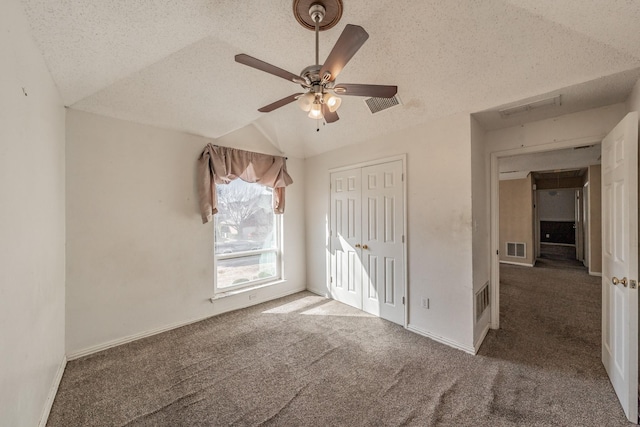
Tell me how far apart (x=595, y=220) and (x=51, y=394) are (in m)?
8.32

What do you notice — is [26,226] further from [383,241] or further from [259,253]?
[383,241]

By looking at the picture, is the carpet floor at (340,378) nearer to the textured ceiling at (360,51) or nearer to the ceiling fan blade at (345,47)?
the ceiling fan blade at (345,47)

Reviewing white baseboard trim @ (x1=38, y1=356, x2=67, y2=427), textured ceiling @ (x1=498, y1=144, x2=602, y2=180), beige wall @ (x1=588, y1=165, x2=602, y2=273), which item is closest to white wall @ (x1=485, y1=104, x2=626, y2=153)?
textured ceiling @ (x1=498, y1=144, x2=602, y2=180)

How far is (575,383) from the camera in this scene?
2.01 meters

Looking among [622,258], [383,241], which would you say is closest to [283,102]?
[383,241]

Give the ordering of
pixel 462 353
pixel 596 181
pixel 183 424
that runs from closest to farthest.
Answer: pixel 183 424 < pixel 462 353 < pixel 596 181

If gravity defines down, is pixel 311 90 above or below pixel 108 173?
above

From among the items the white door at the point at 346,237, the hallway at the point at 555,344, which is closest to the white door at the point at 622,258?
the hallway at the point at 555,344

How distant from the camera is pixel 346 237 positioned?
12.4ft

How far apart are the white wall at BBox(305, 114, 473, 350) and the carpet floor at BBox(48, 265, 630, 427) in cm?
29

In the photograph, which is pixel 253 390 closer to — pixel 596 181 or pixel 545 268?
pixel 545 268

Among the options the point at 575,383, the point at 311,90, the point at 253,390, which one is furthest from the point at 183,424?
the point at 575,383

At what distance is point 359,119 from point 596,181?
18.5 ft

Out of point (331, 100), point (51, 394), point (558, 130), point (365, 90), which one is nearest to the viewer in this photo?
point (331, 100)
